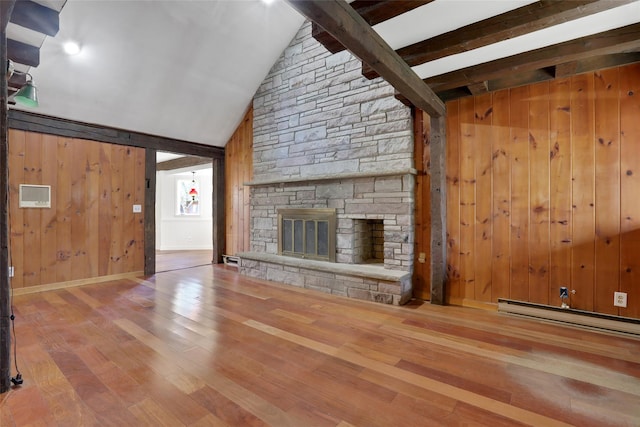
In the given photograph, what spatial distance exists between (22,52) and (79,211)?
2.41 meters

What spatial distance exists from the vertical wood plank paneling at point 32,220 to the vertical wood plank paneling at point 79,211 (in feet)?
1.11

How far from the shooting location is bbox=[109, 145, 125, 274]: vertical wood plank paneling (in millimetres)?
4398

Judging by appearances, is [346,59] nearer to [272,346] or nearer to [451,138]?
[451,138]

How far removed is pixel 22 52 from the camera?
229cm

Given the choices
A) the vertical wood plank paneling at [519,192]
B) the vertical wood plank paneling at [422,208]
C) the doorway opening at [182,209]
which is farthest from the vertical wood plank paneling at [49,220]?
→ the vertical wood plank paneling at [519,192]

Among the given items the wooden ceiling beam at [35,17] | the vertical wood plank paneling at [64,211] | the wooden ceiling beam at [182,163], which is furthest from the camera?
the wooden ceiling beam at [182,163]

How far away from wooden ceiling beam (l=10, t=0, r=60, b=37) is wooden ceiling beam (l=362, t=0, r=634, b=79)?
8.27ft

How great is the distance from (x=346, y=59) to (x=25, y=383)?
14.1 ft

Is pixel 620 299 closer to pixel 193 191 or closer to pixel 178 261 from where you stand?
pixel 178 261

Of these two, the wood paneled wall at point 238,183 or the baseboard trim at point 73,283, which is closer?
the baseboard trim at point 73,283

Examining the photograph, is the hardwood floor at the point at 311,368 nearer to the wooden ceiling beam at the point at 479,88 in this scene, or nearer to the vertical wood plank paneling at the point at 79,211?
the vertical wood plank paneling at the point at 79,211

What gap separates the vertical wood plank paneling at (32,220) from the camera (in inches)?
145

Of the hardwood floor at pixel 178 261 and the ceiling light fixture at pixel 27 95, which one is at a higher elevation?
the ceiling light fixture at pixel 27 95

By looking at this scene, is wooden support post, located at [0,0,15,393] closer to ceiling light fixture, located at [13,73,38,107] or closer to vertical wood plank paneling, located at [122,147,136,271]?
ceiling light fixture, located at [13,73,38,107]
